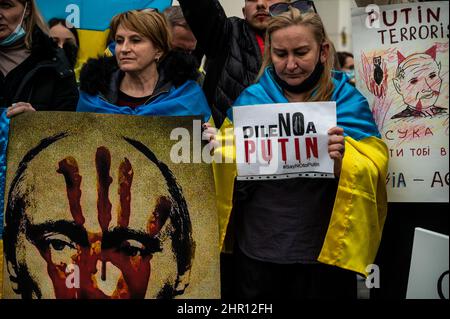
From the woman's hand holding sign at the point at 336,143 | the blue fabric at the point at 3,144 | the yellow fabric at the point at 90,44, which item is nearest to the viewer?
the woman's hand holding sign at the point at 336,143

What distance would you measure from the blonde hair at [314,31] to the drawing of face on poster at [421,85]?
1.18 feet

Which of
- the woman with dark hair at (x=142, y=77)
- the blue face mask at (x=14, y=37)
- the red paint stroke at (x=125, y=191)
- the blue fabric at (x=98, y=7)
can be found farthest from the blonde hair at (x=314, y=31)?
the blue face mask at (x=14, y=37)

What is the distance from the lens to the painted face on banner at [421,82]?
383 cm

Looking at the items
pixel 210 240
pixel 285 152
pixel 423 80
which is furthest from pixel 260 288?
pixel 423 80

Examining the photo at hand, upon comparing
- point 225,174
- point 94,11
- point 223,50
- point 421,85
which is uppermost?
point 94,11

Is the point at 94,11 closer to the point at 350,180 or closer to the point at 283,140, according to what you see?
the point at 283,140

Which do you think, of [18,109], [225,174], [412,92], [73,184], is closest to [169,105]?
[225,174]

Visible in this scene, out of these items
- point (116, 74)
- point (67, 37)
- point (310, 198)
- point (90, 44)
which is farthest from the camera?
point (67, 37)

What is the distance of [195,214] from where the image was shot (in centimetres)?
376

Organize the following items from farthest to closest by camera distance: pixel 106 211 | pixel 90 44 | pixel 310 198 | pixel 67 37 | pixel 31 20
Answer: pixel 67 37 < pixel 90 44 < pixel 31 20 < pixel 106 211 < pixel 310 198

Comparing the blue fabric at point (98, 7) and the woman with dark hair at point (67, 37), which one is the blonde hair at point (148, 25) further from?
the woman with dark hair at point (67, 37)

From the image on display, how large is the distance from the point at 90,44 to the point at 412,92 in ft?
5.85

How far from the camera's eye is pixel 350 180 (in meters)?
3.61

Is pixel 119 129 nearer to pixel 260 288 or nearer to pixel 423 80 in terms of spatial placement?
pixel 260 288
